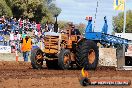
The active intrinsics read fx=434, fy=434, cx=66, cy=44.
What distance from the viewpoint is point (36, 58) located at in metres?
18.4

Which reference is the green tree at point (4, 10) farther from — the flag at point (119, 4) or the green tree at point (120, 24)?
the green tree at point (120, 24)

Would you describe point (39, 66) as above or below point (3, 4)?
below

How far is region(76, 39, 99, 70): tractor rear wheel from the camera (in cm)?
1853

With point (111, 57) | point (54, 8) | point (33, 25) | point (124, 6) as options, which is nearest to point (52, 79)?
point (111, 57)

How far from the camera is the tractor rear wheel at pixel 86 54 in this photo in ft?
60.8

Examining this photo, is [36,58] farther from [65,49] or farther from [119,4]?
[119,4]

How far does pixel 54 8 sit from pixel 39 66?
181 feet

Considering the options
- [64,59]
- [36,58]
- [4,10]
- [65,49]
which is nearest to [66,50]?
[65,49]

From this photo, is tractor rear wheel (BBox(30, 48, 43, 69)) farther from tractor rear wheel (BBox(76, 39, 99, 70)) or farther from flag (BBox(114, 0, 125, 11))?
flag (BBox(114, 0, 125, 11))

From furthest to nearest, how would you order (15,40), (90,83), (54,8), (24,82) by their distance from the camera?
1. (54,8)
2. (15,40)
3. (24,82)
4. (90,83)

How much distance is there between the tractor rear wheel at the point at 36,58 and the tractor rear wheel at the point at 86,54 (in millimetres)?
1592

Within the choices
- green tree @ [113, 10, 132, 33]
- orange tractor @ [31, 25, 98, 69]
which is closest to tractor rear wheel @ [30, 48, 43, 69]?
orange tractor @ [31, 25, 98, 69]

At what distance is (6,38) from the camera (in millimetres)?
28203

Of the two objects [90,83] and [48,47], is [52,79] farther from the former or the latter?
[48,47]
